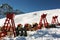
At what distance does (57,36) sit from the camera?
1191 cm

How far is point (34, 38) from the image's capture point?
11.7 meters

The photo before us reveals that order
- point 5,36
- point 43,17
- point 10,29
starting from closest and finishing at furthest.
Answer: point 5,36
point 10,29
point 43,17

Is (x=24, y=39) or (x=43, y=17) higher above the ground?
(x=43, y=17)

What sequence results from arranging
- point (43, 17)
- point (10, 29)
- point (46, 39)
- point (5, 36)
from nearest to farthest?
point (46, 39) < point (5, 36) < point (10, 29) < point (43, 17)

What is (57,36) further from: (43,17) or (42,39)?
(43,17)

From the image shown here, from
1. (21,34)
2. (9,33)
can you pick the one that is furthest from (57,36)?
(9,33)

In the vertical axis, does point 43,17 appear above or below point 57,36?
above

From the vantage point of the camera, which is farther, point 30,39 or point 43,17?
point 43,17

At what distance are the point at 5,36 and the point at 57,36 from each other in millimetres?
2592

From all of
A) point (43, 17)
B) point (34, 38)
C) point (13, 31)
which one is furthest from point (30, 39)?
point (43, 17)

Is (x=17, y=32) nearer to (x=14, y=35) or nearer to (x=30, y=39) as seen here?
(x=14, y=35)

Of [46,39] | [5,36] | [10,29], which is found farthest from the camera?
[10,29]

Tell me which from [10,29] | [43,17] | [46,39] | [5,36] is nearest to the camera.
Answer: [46,39]

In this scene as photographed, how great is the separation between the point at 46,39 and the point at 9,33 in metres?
2.79
